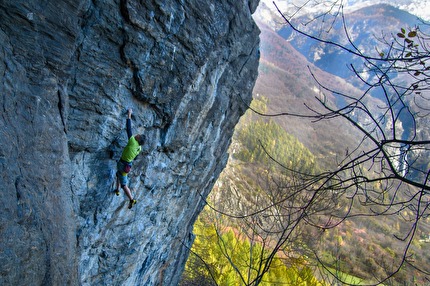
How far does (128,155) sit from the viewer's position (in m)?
5.29

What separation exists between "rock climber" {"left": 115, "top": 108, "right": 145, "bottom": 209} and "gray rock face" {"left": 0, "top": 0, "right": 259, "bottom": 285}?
7.8 inches

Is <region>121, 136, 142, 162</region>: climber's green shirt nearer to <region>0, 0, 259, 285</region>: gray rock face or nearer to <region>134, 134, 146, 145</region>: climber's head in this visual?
<region>134, 134, 146, 145</region>: climber's head

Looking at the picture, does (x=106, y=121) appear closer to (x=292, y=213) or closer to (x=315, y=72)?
(x=292, y=213)

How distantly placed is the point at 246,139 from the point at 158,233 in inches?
1842

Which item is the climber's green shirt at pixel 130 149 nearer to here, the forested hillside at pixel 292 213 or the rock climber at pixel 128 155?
the rock climber at pixel 128 155

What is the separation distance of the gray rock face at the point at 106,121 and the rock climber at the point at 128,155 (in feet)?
0.65

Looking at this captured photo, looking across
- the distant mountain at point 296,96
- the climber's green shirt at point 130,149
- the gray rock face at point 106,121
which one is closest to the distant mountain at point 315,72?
the distant mountain at point 296,96

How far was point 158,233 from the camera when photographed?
791cm

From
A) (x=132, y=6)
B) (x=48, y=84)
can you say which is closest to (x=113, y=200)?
(x=48, y=84)

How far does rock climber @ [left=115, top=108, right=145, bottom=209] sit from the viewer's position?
526 cm

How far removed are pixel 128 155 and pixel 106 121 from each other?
717 mm

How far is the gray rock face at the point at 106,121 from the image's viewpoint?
11.6 ft

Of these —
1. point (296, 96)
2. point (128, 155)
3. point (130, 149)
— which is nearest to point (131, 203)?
point (128, 155)

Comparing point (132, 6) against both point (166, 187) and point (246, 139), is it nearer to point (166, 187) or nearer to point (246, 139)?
point (166, 187)
